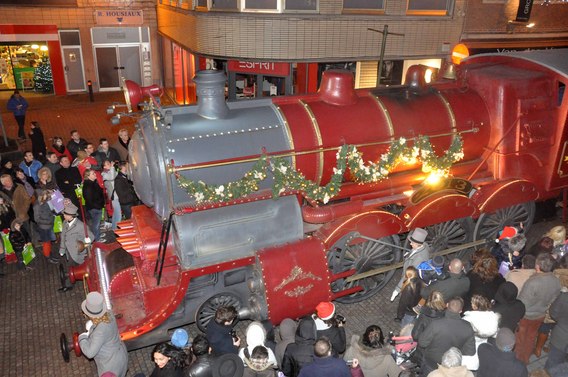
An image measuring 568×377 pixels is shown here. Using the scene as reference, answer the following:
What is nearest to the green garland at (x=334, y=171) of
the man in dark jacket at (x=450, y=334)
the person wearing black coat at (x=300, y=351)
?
the person wearing black coat at (x=300, y=351)

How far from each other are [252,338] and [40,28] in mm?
19562

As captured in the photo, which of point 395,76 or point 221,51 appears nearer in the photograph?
point 221,51

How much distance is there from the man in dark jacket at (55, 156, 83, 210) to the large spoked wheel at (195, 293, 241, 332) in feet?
12.8

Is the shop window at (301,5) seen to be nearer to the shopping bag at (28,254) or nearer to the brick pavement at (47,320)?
the brick pavement at (47,320)

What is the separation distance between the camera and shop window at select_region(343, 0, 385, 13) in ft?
42.6

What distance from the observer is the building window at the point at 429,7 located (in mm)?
13680

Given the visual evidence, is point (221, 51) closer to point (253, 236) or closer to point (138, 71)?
point (253, 236)

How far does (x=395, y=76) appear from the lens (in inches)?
587

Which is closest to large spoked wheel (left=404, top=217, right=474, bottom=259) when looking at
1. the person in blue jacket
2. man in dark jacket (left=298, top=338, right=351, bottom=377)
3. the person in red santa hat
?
the person in red santa hat

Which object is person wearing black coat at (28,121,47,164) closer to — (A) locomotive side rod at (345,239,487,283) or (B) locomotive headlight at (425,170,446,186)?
(A) locomotive side rod at (345,239,487,283)

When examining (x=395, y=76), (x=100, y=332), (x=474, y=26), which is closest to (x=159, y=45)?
(x=395, y=76)

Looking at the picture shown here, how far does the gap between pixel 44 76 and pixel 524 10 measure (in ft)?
62.6

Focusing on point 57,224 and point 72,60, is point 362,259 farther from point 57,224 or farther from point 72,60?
point 72,60

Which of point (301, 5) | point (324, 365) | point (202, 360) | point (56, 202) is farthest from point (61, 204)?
point (301, 5)
